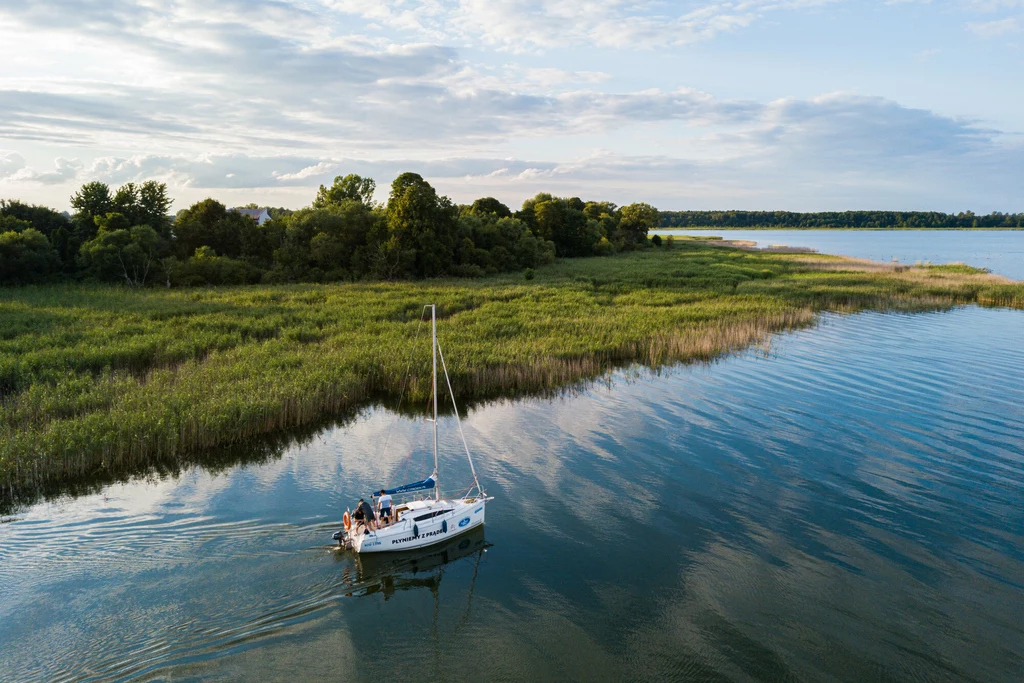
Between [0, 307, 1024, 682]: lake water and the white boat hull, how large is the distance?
0.44 m

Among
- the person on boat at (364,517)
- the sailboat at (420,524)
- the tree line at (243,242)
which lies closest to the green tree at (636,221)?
the tree line at (243,242)

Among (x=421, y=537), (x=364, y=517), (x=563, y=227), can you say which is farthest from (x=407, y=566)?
(x=563, y=227)

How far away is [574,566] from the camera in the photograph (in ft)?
50.6

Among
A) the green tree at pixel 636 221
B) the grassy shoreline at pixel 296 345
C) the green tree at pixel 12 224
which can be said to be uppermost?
the green tree at pixel 636 221

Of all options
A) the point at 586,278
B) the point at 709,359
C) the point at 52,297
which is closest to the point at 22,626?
the point at 709,359

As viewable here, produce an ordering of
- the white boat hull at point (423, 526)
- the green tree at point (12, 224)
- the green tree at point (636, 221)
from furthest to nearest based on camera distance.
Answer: the green tree at point (636, 221)
the green tree at point (12, 224)
the white boat hull at point (423, 526)

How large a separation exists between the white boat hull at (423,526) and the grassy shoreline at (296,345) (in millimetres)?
9376

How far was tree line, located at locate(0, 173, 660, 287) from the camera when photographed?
57.6 meters

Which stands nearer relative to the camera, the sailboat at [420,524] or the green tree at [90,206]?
the sailboat at [420,524]

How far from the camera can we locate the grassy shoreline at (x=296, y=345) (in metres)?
21.5

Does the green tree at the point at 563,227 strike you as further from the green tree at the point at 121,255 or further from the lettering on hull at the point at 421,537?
the lettering on hull at the point at 421,537

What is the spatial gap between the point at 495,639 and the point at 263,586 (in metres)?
5.55

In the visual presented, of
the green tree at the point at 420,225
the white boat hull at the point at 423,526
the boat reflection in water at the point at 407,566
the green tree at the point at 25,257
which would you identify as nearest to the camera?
the boat reflection in water at the point at 407,566

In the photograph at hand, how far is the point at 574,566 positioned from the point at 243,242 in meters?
65.5
